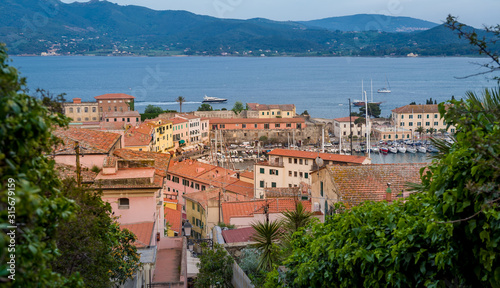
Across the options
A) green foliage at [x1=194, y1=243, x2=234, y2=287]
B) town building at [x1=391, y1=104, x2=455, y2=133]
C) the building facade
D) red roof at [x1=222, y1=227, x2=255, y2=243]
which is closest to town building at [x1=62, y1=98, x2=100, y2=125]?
the building facade

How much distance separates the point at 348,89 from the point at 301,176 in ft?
369

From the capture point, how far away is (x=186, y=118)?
73.6 metres

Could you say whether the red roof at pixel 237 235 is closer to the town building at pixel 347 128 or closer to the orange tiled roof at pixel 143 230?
the orange tiled roof at pixel 143 230

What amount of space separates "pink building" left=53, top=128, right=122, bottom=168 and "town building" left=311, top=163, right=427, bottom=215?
630 centimetres

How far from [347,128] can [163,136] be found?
2915 cm

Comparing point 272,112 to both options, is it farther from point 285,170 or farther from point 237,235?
point 237,235

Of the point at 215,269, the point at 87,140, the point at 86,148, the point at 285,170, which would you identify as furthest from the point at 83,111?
the point at 215,269

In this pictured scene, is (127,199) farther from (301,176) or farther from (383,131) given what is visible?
(383,131)

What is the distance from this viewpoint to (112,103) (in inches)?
3177

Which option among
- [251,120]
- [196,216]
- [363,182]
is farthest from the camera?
[251,120]

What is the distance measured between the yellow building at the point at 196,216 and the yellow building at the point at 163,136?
92.5 ft

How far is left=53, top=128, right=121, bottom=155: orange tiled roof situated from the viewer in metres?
13.8

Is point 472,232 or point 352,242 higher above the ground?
point 472,232

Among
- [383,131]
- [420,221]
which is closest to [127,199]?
[420,221]
